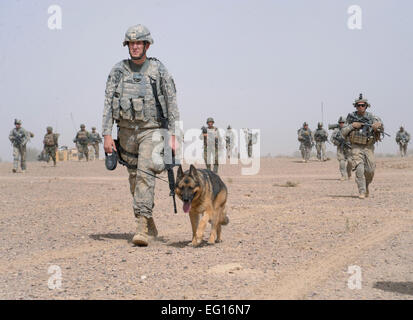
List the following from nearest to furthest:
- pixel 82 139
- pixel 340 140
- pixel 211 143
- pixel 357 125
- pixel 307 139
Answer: pixel 357 125 < pixel 340 140 < pixel 211 143 < pixel 307 139 < pixel 82 139

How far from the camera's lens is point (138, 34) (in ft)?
24.8

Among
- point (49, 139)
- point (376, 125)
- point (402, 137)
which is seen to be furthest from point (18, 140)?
point (402, 137)

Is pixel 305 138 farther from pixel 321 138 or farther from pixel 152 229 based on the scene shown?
pixel 152 229

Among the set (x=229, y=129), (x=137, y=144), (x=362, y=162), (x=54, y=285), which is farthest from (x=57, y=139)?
(x=54, y=285)

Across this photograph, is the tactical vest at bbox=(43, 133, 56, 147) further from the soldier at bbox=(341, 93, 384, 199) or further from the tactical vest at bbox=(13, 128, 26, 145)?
the soldier at bbox=(341, 93, 384, 199)

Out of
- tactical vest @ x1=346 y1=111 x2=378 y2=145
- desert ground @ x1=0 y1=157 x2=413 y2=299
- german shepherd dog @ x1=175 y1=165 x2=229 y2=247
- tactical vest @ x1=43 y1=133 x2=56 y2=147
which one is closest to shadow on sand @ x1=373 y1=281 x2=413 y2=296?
desert ground @ x1=0 y1=157 x2=413 y2=299

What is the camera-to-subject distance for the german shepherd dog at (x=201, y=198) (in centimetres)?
718

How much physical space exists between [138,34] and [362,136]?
7.49 metres

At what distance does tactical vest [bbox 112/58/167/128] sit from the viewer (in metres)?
7.56

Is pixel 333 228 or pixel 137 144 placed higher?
pixel 137 144

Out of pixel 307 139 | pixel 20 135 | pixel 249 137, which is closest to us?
pixel 20 135

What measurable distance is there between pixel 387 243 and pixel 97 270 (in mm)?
3784
